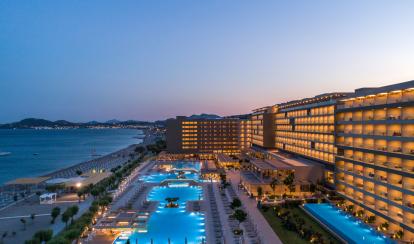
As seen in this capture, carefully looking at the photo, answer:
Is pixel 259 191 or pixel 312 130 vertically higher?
pixel 312 130

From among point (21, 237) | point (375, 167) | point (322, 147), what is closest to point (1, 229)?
point (21, 237)

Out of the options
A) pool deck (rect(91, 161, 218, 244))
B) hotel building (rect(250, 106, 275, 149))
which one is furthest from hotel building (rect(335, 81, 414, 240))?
hotel building (rect(250, 106, 275, 149))

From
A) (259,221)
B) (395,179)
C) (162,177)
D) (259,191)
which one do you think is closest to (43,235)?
(259,221)

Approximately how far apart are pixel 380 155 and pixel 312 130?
69.7ft

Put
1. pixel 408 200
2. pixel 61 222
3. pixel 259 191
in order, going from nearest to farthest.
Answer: pixel 408 200, pixel 61 222, pixel 259 191

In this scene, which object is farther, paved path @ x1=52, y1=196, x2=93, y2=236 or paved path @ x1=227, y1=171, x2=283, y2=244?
paved path @ x1=52, y1=196, x2=93, y2=236

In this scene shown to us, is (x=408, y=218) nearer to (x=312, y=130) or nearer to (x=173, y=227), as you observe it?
(x=173, y=227)

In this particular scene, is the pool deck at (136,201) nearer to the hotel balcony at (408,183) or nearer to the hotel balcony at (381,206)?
the hotel balcony at (381,206)

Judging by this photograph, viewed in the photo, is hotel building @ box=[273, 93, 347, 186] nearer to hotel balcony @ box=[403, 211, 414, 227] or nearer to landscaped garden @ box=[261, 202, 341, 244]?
landscaped garden @ box=[261, 202, 341, 244]

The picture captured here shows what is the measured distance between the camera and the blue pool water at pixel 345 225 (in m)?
26.3

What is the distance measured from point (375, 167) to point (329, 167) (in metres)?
13.9

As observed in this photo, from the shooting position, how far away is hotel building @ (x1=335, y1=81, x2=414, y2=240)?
1059 inches

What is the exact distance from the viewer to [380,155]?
3088cm

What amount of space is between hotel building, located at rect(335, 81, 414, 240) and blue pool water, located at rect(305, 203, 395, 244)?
1.84 metres
